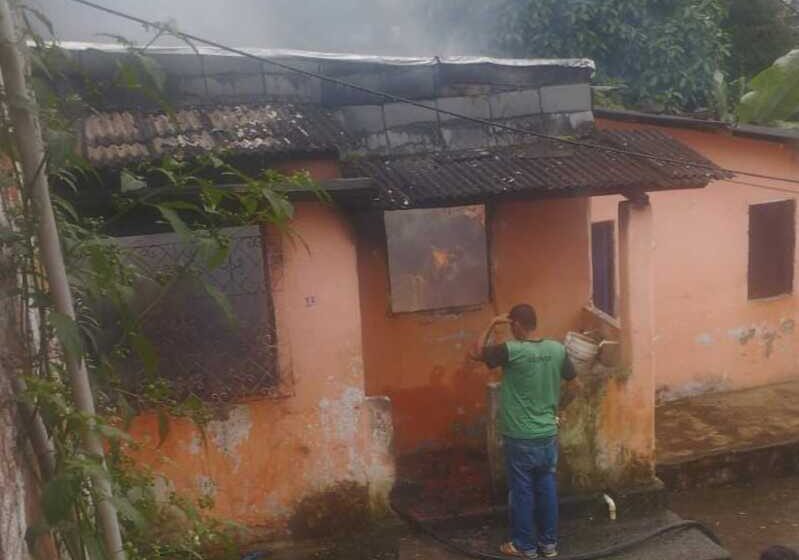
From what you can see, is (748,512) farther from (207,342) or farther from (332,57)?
(332,57)

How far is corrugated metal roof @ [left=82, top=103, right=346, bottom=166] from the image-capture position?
5.83m

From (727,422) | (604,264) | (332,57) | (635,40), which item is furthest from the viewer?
(635,40)

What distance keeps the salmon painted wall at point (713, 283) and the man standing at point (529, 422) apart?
4.14 metres

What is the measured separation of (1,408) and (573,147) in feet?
18.1

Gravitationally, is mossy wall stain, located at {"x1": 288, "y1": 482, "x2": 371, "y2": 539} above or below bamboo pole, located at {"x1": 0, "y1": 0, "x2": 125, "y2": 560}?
below

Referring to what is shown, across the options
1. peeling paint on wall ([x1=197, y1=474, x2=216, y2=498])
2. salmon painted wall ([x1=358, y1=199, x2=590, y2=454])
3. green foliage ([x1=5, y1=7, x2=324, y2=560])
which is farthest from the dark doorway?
green foliage ([x1=5, y1=7, x2=324, y2=560])

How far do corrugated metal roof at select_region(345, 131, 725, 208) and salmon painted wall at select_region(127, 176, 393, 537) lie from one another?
562mm

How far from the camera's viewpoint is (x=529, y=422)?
616cm

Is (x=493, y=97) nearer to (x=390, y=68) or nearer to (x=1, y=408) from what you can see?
(x=390, y=68)

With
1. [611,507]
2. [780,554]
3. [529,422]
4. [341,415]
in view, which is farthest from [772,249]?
[780,554]

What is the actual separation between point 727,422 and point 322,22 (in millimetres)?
10050

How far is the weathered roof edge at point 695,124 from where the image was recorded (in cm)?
968

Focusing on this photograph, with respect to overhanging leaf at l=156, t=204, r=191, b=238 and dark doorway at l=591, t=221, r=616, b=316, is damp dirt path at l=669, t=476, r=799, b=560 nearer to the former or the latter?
dark doorway at l=591, t=221, r=616, b=316

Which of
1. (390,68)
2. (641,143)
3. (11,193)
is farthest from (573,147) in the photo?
(11,193)
